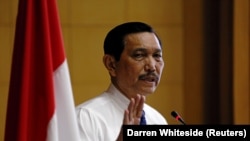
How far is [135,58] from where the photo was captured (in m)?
2.51

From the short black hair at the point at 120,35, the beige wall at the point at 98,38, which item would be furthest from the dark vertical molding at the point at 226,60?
the short black hair at the point at 120,35

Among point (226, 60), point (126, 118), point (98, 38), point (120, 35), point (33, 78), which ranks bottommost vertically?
point (126, 118)

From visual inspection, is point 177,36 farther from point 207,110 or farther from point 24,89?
point 24,89

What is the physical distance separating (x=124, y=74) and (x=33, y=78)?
2.40 feet

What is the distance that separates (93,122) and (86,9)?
231 centimetres

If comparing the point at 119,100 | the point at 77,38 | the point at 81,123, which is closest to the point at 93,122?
the point at 81,123

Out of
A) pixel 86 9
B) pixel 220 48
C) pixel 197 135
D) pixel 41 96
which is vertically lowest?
pixel 197 135

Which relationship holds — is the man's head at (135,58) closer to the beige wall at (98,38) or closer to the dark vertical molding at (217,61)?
the beige wall at (98,38)

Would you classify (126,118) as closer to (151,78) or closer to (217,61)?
(151,78)

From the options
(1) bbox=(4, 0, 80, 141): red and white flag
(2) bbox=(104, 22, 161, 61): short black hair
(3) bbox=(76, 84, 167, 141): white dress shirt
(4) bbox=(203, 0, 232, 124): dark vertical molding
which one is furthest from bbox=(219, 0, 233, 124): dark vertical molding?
(1) bbox=(4, 0, 80, 141): red and white flag

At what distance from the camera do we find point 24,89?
185 cm

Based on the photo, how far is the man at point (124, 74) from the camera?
7.93 ft

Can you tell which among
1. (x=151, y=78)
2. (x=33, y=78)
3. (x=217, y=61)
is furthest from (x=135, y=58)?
(x=217, y=61)

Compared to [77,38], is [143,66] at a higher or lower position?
lower
